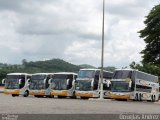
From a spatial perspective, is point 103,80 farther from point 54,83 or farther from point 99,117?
point 99,117

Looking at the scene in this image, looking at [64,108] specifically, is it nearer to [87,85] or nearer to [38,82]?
[87,85]

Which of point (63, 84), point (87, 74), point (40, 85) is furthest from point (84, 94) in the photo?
point (40, 85)

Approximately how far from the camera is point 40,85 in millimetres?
52000

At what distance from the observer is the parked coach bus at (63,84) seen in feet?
160

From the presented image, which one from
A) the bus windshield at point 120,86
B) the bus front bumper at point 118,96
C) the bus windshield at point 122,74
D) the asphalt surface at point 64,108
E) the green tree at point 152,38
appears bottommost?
the asphalt surface at point 64,108

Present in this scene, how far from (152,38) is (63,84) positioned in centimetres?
2079

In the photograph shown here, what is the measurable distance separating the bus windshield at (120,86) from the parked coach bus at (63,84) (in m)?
5.77

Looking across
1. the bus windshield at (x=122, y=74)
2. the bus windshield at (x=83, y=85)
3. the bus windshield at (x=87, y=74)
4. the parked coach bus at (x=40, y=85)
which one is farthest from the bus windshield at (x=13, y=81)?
the bus windshield at (x=122, y=74)

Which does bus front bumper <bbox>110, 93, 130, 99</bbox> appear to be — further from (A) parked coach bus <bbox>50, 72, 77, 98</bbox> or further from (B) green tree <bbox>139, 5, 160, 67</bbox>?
(B) green tree <bbox>139, 5, 160, 67</bbox>

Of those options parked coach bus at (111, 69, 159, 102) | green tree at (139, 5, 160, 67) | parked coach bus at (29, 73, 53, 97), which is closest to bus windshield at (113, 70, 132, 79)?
parked coach bus at (111, 69, 159, 102)

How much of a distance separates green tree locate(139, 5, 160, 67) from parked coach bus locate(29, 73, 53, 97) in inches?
740

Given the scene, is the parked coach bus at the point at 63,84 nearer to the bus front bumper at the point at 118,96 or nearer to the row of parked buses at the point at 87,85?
the row of parked buses at the point at 87,85

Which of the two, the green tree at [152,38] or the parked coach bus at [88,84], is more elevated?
the green tree at [152,38]

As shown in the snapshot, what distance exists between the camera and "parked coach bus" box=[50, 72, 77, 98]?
48.8 metres
